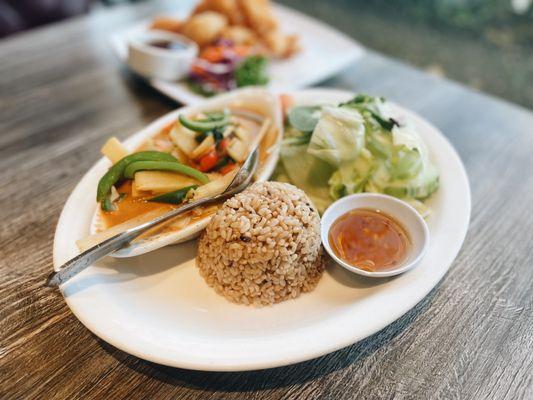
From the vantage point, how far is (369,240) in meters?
1.91

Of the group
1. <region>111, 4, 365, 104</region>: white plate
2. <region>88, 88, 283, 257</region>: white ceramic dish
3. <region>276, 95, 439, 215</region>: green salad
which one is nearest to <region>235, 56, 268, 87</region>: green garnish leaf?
<region>111, 4, 365, 104</region>: white plate

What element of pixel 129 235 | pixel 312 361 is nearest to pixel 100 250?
pixel 129 235

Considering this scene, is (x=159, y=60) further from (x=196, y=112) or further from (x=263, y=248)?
(x=263, y=248)

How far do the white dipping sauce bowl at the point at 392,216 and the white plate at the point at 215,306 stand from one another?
0.16 ft

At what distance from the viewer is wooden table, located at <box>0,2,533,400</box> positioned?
5.13ft

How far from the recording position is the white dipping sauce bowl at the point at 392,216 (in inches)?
67.8

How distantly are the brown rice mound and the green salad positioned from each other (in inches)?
16.6

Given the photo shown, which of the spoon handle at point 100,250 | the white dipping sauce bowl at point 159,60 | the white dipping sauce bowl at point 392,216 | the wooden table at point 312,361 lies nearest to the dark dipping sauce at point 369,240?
the white dipping sauce bowl at point 392,216

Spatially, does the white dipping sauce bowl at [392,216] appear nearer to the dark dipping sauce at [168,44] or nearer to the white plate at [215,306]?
the white plate at [215,306]

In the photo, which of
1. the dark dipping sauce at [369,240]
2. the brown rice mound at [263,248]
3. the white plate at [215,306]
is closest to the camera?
the white plate at [215,306]

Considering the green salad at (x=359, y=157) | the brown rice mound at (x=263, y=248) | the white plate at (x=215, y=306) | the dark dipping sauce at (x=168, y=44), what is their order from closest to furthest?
the white plate at (x=215, y=306) → the brown rice mound at (x=263, y=248) → the green salad at (x=359, y=157) → the dark dipping sauce at (x=168, y=44)

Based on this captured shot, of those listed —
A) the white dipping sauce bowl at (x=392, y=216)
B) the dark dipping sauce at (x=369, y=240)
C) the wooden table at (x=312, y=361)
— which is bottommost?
the wooden table at (x=312, y=361)

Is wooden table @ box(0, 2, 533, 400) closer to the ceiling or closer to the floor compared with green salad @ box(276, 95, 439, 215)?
closer to the floor

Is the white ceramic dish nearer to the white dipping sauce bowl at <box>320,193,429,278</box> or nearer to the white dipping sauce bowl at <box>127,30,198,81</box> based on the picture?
the white dipping sauce bowl at <box>320,193,429,278</box>
